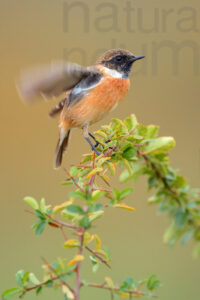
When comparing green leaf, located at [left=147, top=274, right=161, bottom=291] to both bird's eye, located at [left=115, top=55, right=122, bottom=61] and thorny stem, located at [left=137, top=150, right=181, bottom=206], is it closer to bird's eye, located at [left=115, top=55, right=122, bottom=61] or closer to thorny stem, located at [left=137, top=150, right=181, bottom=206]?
thorny stem, located at [left=137, top=150, right=181, bottom=206]

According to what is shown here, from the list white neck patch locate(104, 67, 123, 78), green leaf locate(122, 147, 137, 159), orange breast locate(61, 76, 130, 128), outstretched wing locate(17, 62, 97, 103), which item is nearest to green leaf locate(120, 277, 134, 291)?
green leaf locate(122, 147, 137, 159)

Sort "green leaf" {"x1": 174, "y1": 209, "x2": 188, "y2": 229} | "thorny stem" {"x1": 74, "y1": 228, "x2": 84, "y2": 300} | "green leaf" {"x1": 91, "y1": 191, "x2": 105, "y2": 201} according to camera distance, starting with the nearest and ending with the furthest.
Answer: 1. "thorny stem" {"x1": 74, "y1": 228, "x2": 84, "y2": 300}
2. "green leaf" {"x1": 91, "y1": 191, "x2": 105, "y2": 201}
3. "green leaf" {"x1": 174, "y1": 209, "x2": 188, "y2": 229}

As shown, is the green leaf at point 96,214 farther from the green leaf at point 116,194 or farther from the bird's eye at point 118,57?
the bird's eye at point 118,57

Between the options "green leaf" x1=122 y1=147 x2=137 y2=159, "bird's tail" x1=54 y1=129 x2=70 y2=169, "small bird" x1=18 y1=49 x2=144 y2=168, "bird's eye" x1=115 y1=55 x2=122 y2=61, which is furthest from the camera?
"bird's eye" x1=115 y1=55 x2=122 y2=61

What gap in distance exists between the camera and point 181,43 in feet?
15.8

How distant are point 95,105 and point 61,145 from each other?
31cm

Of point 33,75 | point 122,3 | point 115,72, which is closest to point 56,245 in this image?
point 115,72

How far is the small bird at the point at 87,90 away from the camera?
6.79ft

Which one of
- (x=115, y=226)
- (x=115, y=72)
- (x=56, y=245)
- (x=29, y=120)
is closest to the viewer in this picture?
(x=115, y=72)

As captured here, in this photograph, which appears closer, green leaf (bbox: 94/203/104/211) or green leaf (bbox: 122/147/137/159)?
green leaf (bbox: 94/203/104/211)

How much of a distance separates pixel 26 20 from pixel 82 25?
2.27ft

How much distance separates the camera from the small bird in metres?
2.07

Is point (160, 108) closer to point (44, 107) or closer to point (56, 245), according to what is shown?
point (44, 107)

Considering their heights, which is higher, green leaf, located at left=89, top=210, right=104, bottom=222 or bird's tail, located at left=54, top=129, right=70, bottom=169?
green leaf, located at left=89, top=210, right=104, bottom=222
